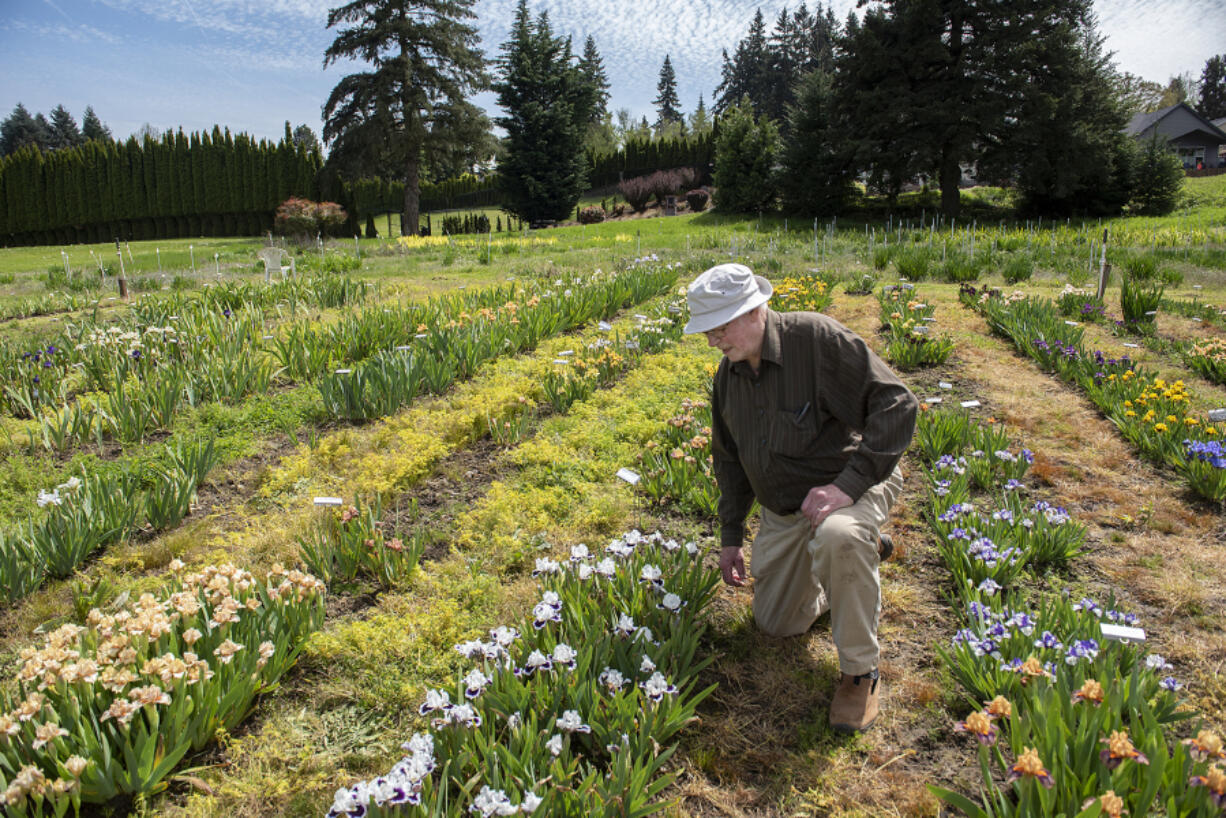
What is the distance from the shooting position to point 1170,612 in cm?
287

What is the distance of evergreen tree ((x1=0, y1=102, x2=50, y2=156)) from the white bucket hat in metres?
85.5

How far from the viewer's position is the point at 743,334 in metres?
2.48

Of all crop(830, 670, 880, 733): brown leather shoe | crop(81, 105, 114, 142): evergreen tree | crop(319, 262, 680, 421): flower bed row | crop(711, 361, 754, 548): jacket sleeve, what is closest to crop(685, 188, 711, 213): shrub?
crop(319, 262, 680, 421): flower bed row

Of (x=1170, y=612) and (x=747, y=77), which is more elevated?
(x=747, y=77)

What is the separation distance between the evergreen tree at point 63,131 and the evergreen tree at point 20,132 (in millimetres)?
724

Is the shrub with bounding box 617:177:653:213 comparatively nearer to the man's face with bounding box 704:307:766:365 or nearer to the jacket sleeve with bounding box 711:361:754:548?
the jacket sleeve with bounding box 711:361:754:548

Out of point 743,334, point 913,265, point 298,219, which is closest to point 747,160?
point 298,219

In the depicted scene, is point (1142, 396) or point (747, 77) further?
point (747, 77)

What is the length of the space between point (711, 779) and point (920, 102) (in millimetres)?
23977

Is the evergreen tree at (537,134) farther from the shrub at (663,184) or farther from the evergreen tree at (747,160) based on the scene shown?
the evergreen tree at (747,160)

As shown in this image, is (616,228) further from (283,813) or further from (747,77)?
(747,77)

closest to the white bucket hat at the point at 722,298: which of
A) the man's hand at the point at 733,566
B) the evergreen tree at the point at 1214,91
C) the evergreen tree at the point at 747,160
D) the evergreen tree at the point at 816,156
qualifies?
the man's hand at the point at 733,566

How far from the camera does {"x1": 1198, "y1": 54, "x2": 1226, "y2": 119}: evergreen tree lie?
73.7 meters

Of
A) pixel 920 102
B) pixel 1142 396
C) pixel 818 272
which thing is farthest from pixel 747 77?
pixel 1142 396
